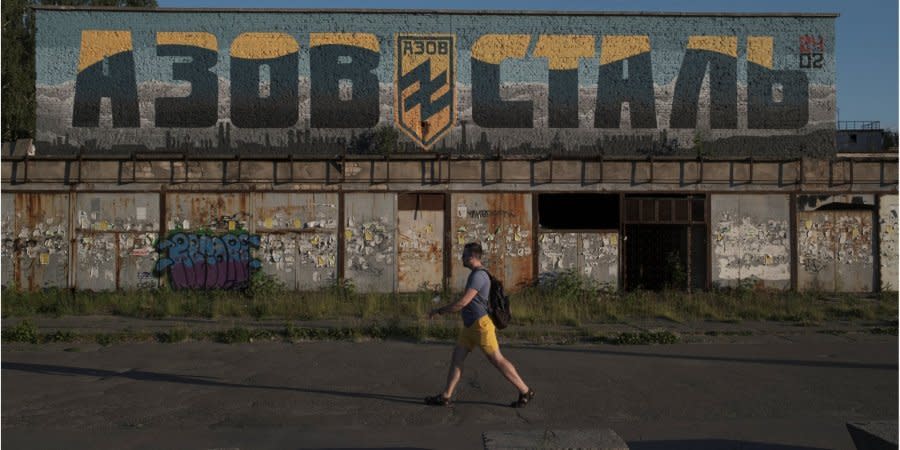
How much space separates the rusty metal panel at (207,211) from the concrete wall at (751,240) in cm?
1230

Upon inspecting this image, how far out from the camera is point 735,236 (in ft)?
71.2

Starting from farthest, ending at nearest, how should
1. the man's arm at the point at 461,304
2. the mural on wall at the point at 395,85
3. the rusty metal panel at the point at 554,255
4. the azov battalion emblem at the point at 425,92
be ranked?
the azov battalion emblem at the point at 425,92 < the mural on wall at the point at 395,85 < the rusty metal panel at the point at 554,255 < the man's arm at the point at 461,304

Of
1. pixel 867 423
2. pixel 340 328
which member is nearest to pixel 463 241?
pixel 340 328

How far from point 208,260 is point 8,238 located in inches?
198

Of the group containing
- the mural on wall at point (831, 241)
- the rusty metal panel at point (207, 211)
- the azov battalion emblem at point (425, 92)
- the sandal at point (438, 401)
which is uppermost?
the azov battalion emblem at point (425, 92)

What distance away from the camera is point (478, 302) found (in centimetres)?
848

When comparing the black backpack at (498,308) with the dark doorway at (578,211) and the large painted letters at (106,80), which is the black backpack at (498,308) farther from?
the large painted letters at (106,80)

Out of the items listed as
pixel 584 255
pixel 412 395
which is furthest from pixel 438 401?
pixel 584 255

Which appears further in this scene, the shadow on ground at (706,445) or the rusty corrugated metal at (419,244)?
the rusty corrugated metal at (419,244)

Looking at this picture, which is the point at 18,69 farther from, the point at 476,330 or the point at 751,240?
the point at 476,330

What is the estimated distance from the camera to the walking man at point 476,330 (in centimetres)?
837

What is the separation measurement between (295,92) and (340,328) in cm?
1183

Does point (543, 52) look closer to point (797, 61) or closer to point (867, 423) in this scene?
point (797, 61)

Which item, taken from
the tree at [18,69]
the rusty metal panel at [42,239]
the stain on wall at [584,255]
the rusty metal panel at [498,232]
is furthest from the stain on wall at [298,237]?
the tree at [18,69]
